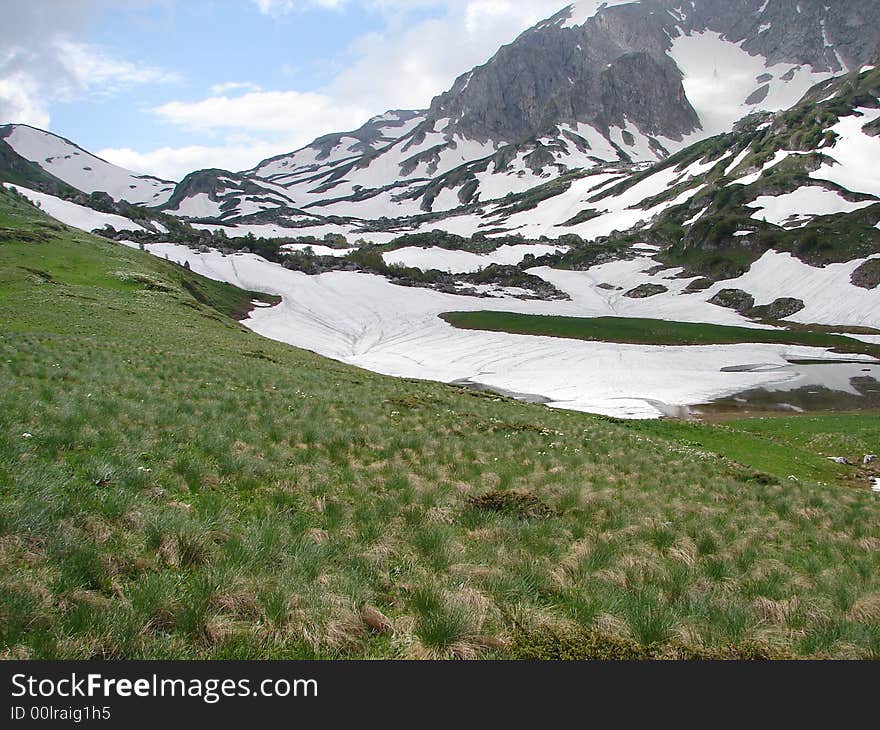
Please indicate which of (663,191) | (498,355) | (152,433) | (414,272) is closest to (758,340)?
(498,355)

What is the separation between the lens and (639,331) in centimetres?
8719

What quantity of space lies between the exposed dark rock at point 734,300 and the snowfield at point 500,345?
270cm

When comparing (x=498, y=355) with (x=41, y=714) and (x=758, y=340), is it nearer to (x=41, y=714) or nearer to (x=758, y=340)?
(x=758, y=340)

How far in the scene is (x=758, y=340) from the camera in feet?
262

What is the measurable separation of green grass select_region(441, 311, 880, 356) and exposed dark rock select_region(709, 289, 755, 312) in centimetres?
1471

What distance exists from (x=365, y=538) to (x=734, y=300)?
112 m

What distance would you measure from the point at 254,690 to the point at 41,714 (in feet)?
4.83

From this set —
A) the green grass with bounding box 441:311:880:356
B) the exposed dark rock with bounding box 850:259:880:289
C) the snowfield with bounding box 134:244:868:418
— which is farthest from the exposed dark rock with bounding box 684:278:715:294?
the green grass with bounding box 441:311:880:356

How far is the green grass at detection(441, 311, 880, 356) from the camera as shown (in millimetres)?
77562

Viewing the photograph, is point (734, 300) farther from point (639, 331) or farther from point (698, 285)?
point (639, 331)

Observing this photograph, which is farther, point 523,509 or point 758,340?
point 758,340

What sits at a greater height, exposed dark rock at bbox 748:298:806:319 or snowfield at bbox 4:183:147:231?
snowfield at bbox 4:183:147:231

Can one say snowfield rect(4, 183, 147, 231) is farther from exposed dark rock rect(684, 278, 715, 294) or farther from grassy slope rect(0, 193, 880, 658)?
grassy slope rect(0, 193, 880, 658)

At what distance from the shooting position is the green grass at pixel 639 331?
77562mm
